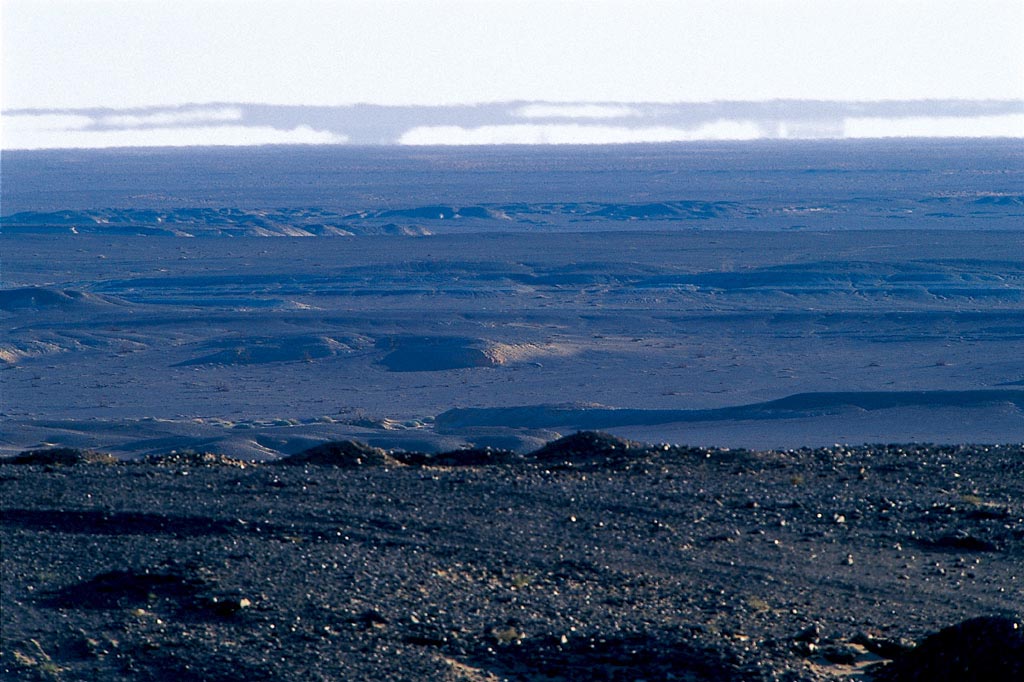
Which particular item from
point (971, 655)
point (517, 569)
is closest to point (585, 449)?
point (517, 569)

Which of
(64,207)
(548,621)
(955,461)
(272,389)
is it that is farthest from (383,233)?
(548,621)

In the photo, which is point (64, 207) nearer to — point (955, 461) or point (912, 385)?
point (912, 385)

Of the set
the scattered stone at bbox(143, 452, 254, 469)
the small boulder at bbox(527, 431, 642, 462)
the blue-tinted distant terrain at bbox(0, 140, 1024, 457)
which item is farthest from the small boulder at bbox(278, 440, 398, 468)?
the blue-tinted distant terrain at bbox(0, 140, 1024, 457)

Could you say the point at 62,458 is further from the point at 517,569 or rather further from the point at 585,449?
the point at 517,569

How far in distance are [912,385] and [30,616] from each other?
23546 mm

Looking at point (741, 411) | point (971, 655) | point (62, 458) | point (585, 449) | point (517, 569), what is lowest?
point (741, 411)

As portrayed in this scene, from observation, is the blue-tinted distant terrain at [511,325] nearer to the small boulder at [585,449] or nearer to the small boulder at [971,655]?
the small boulder at [585,449]

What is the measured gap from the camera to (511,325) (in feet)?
120

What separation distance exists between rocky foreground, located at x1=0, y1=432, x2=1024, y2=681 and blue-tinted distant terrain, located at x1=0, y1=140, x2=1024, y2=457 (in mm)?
9742

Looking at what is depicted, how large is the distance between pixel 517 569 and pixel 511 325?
93.9ft

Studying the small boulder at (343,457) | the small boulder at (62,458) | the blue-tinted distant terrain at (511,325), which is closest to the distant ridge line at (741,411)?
the blue-tinted distant terrain at (511,325)

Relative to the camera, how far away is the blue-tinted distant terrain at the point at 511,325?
78.8 feet

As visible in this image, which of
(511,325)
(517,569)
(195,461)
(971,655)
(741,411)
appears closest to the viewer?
(971,655)

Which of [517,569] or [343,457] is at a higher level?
[517,569]
